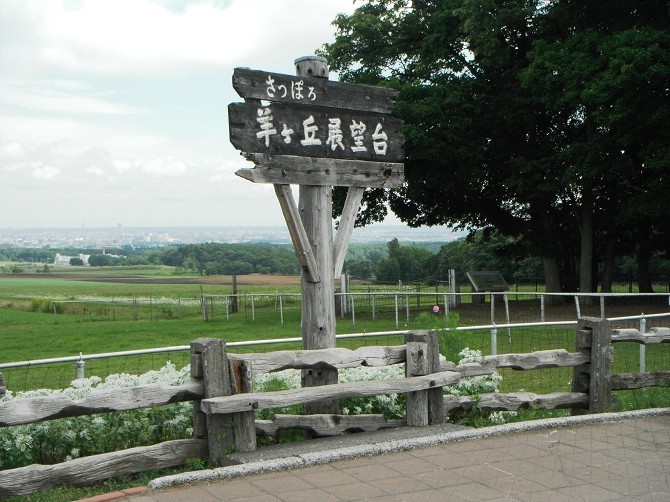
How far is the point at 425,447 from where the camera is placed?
6.52 metres

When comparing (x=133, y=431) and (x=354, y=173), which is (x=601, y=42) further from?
(x=133, y=431)

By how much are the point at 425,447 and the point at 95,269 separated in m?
79.7

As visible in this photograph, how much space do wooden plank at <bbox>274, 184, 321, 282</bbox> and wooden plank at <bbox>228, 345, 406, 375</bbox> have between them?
968mm

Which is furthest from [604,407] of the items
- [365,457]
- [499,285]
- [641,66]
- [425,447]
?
[499,285]

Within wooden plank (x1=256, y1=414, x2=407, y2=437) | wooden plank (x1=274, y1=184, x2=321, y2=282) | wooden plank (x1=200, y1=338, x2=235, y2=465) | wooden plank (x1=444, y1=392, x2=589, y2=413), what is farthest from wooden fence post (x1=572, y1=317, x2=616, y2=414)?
wooden plank (x1=200, y1=338, x2=235, y2=465)

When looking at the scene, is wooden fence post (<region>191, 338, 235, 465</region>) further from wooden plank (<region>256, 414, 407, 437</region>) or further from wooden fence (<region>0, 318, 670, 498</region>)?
wooden plank (<region>256, 414, 407, 437</region>)

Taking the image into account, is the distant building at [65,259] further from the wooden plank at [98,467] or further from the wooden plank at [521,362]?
the wooden plank at [98,467]

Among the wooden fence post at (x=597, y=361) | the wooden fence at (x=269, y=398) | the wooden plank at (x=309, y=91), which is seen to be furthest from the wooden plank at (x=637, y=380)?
the wooden plank at (x=309, y=91)

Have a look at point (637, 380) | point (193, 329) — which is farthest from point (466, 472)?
point (193, 329)

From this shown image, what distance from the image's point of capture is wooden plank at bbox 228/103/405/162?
7.12m

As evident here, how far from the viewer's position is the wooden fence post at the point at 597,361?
26.5 feet

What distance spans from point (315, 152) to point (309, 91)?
0.57 m

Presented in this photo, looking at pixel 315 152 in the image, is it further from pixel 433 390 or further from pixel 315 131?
pixel 433 390

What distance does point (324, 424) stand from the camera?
685 centimetres
